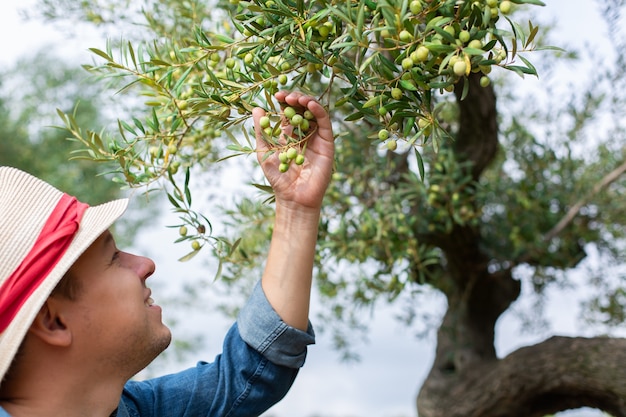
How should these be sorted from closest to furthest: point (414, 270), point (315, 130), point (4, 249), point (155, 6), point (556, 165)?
point (4, 249)
point (315, 130)
point (155, 6)
point (414, 270)
point (556, 165)

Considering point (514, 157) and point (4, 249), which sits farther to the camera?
point (514, 157)

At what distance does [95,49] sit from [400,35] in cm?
74

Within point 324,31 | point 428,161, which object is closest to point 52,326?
point 324,31

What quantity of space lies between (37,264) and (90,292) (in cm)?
13

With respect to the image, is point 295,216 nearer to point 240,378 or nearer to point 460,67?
point 240,378

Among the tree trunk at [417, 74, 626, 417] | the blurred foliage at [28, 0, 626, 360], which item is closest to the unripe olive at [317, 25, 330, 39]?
the blurred foliage at [28, 0, 626, 360]

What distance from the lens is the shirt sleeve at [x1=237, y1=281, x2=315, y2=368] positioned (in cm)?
175

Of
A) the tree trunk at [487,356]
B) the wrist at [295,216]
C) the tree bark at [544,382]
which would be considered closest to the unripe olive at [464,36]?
the wrist at [295,216]

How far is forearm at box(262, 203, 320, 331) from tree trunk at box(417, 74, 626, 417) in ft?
4.60

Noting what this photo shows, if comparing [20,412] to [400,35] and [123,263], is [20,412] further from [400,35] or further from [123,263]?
[400,35]

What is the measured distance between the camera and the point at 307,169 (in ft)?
5.37

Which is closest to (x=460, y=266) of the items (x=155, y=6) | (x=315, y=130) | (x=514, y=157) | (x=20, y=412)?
(x=514, y=157)

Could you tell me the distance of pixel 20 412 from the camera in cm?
150

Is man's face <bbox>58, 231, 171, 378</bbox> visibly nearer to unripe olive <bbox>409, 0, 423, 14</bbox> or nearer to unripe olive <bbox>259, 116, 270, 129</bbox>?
unripe olive <bbox>259, 116, 270, 129</bbox>
